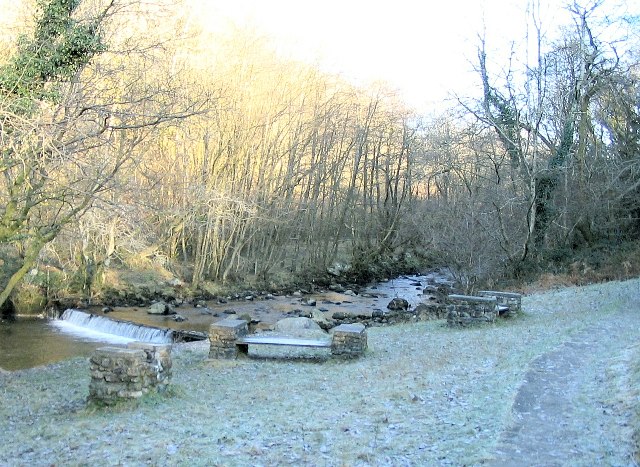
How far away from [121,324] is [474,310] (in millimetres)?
11039

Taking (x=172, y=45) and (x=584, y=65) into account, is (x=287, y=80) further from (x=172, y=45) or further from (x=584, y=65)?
(x=172, y=45)

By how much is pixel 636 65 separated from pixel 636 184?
168 inches

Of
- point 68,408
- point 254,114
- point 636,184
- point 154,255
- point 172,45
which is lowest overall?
point 68,408

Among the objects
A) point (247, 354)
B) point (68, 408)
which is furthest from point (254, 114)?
point (68, 408)

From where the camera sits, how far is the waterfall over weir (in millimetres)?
17656

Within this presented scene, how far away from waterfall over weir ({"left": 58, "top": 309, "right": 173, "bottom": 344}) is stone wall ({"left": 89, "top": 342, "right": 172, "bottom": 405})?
965 cm

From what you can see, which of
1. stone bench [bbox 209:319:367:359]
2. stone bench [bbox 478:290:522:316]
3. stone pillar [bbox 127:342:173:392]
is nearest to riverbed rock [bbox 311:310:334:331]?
stone bench [bbox 478:290:522:316]

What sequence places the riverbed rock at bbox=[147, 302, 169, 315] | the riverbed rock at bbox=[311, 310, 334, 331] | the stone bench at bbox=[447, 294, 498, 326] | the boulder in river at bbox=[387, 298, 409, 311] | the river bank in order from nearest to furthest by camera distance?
the river bank
the stone bench at bbox=[447, 294, 498, 326]
the riverbed rock at bbox=[311, 310, 334, 331]
the riverbed rock at bbox=[147, 302, 169, 315]
the boulder in river at bbox=[387, 298, 409, 311]

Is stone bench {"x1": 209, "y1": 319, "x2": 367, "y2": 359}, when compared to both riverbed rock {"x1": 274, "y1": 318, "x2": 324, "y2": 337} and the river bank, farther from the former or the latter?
riverbed rock {"x1": 274, "y1": 318, "x2": 324, "y2": 337}

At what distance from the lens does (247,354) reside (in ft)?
37.6

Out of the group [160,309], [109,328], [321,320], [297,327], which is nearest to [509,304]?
[297,327]

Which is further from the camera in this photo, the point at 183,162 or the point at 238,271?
the point at 238,271

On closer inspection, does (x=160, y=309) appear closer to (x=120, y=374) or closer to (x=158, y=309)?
(x=158, y=309)

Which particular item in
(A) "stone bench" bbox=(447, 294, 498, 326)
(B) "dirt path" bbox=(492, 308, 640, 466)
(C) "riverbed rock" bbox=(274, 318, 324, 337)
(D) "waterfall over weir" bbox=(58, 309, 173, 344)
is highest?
(A) "stone bench" bbox=(447, 294, 498, 326)
